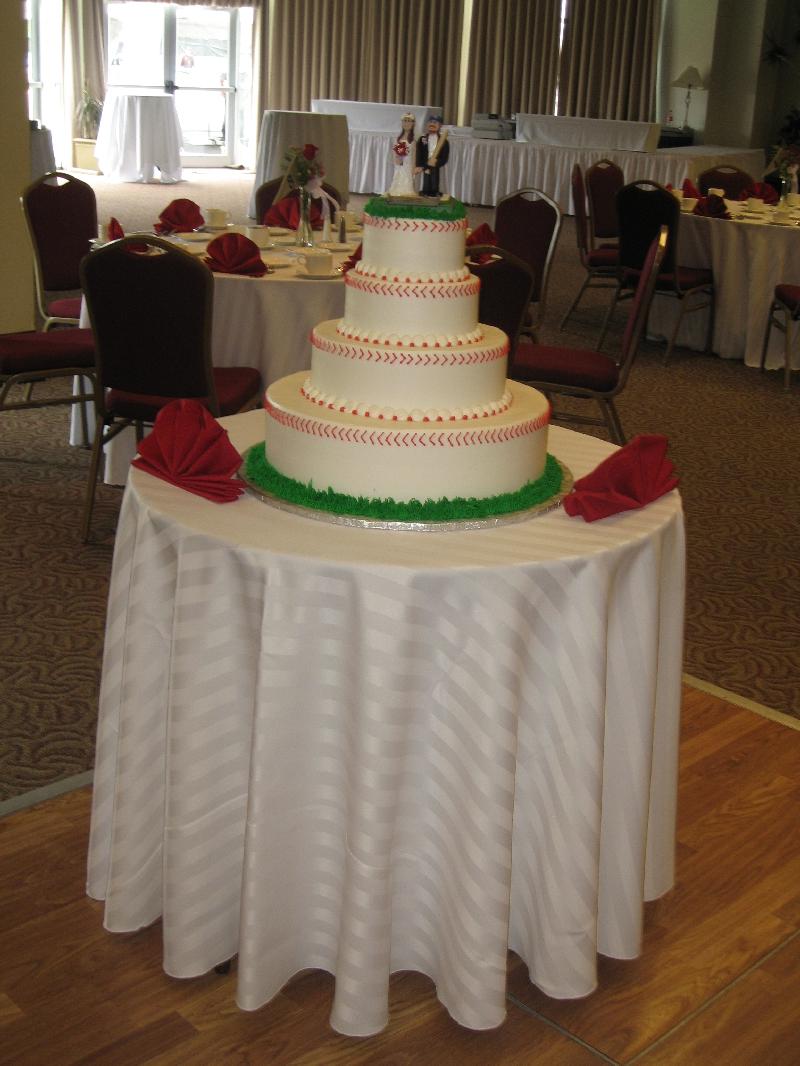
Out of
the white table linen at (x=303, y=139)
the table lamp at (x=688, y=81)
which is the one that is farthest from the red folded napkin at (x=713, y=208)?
the table lamp at (x=688, y=81)

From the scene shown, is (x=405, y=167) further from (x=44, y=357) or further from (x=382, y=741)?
(x=44, y=357)

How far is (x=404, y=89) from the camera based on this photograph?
50.7 feet

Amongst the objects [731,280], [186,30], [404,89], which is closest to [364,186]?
[404,89]

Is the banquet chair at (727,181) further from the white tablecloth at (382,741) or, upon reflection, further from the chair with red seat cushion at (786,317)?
the white tablecloth at (382,741)

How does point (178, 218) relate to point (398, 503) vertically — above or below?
above

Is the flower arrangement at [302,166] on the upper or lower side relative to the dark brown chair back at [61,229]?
upper

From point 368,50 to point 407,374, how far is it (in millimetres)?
14759

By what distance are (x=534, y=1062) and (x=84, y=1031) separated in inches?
27.1

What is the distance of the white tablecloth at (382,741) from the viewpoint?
1683 mm

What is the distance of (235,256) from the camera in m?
4.15

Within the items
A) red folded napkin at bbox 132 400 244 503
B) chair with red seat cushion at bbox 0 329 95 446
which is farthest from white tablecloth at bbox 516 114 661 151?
red folded napkin at bbox 132 400 244 503

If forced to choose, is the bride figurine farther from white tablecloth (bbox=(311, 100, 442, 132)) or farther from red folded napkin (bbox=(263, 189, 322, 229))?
white tablecloth (bbox=(311, 100, 442, 132))

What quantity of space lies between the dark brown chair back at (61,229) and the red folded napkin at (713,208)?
11.2 feet

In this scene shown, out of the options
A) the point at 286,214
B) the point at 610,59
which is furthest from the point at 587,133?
the point at 286,214
